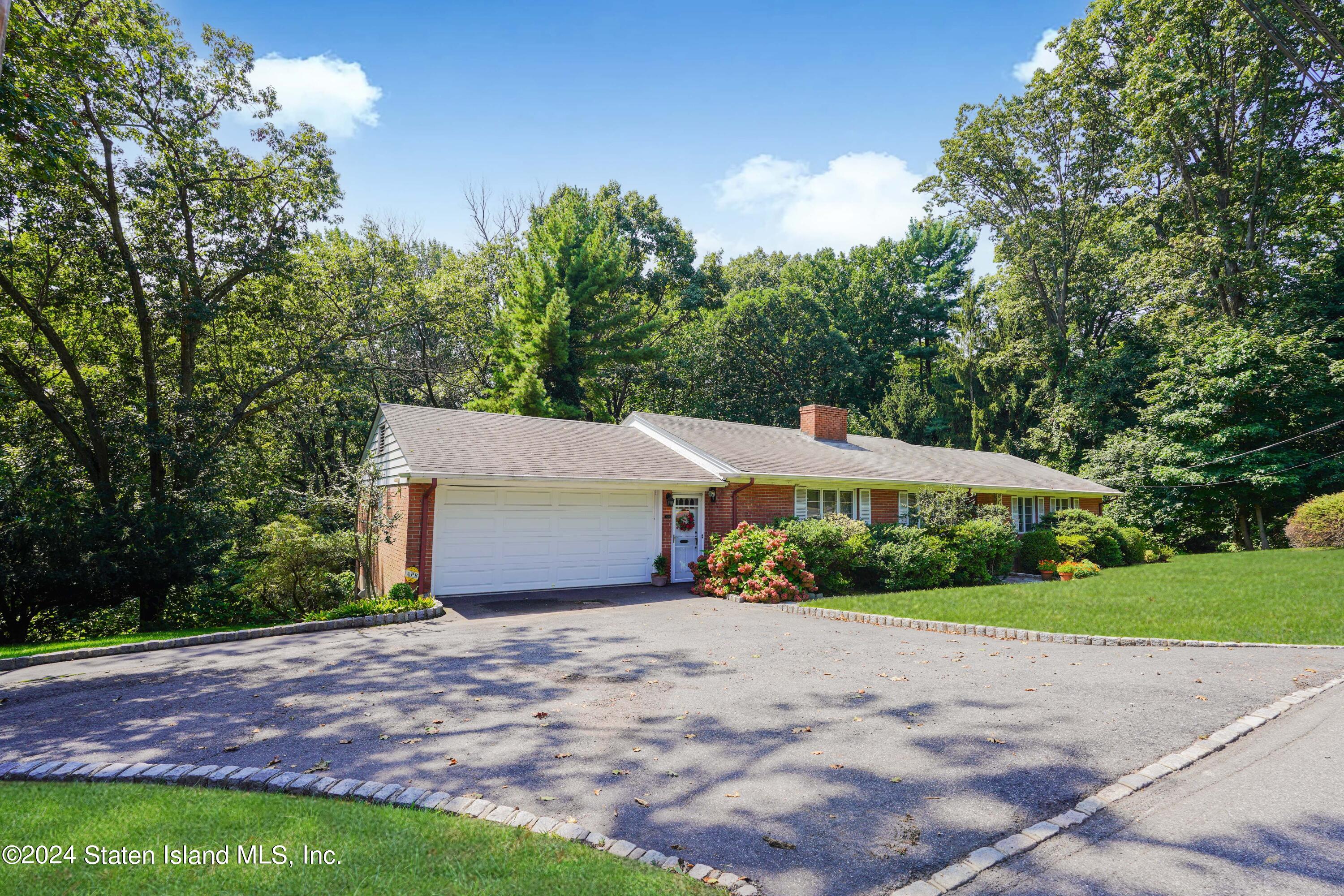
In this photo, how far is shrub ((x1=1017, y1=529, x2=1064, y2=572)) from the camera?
18969 mm

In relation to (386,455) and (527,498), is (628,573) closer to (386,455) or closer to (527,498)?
(527,498)

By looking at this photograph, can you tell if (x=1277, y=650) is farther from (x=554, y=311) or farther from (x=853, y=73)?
(x=554, y=311)

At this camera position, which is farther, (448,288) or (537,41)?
(448,288)

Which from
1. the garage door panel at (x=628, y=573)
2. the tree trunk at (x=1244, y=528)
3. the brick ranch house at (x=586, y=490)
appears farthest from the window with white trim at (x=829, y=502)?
the tree trunk at (x=1244, y=528)

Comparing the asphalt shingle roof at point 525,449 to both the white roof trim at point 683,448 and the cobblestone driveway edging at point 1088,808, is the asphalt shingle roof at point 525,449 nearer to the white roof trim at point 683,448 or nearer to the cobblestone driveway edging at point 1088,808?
the white roof trim at point 683,448

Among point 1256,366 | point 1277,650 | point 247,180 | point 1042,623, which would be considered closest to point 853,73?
point 1042,623

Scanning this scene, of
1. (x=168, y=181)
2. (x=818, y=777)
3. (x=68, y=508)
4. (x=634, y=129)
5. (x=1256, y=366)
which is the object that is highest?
(x=634, y=129)

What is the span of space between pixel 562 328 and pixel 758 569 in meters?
16.0

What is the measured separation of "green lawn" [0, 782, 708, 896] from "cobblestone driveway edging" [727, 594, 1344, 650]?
8093mm

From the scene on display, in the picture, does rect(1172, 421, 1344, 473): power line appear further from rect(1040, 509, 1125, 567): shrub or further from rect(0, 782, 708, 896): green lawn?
rect(0, 782, 708, 896): green lawn

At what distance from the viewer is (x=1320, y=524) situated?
2066cm

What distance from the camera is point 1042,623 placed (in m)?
10.3

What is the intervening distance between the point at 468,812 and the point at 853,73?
38.0 ft

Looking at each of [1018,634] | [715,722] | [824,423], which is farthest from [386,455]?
[824,423]
